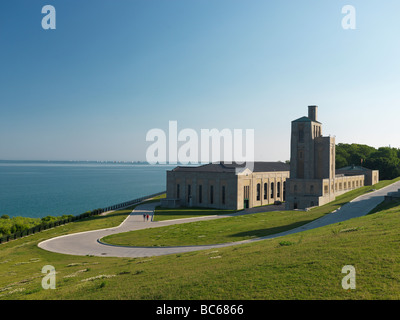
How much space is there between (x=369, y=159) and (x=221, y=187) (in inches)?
3001

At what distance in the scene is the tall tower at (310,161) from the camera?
7044cm

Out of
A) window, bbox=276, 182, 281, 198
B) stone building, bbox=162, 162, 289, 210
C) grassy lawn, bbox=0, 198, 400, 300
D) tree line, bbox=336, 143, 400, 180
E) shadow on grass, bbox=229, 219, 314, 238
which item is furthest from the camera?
tree line, bbox=336, 143, 400, 180

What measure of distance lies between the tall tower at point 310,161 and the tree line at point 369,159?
52721mm

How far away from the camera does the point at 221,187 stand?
7369 cm

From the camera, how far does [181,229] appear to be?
144 ft

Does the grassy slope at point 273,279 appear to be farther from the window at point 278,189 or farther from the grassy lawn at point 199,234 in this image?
the window at point 278,189

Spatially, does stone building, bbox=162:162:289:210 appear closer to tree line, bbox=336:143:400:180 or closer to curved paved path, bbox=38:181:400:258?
curved paved path, bbox=38:181:400:258

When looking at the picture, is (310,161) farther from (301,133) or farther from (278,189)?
(278,189)

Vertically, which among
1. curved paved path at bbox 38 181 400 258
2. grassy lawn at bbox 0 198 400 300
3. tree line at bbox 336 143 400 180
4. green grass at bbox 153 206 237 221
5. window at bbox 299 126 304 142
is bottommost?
green grass at bbox 153 206 237 221

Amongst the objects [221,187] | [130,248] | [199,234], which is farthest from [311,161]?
[130,248]

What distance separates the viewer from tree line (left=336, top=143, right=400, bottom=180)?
389 ft

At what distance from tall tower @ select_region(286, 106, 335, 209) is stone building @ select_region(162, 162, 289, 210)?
8.88 metres

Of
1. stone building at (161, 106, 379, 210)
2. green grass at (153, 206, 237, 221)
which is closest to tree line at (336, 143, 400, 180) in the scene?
stone building at (161, 106, 379, 210)
